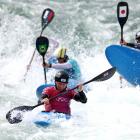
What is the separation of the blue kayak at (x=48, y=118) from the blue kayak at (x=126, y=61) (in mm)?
2722

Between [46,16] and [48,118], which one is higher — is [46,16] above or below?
above

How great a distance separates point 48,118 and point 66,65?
1.98 m

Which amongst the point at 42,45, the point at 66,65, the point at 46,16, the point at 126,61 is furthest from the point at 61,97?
the point at 46,16

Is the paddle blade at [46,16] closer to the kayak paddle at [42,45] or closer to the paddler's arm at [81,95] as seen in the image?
the kayak paddle at [42,45]

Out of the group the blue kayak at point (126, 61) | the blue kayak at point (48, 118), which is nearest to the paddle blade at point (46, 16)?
the blue kayak at point (126, 61)

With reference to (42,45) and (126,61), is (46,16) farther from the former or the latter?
(126,61)

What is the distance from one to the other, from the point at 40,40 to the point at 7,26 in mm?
4115

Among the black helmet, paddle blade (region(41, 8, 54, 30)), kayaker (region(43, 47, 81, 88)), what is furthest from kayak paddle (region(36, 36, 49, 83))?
the black helmet

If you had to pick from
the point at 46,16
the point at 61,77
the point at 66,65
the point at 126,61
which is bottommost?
the point at 126,61

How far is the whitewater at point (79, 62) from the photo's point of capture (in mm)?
7164

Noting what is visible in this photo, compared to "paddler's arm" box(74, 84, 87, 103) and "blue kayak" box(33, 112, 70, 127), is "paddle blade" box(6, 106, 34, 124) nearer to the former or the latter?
"blue kayak" box(33, 112, 70, 127)

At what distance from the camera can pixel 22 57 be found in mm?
12016

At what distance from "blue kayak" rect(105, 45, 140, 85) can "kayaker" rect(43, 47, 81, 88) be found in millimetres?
1033

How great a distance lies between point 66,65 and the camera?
902cm
